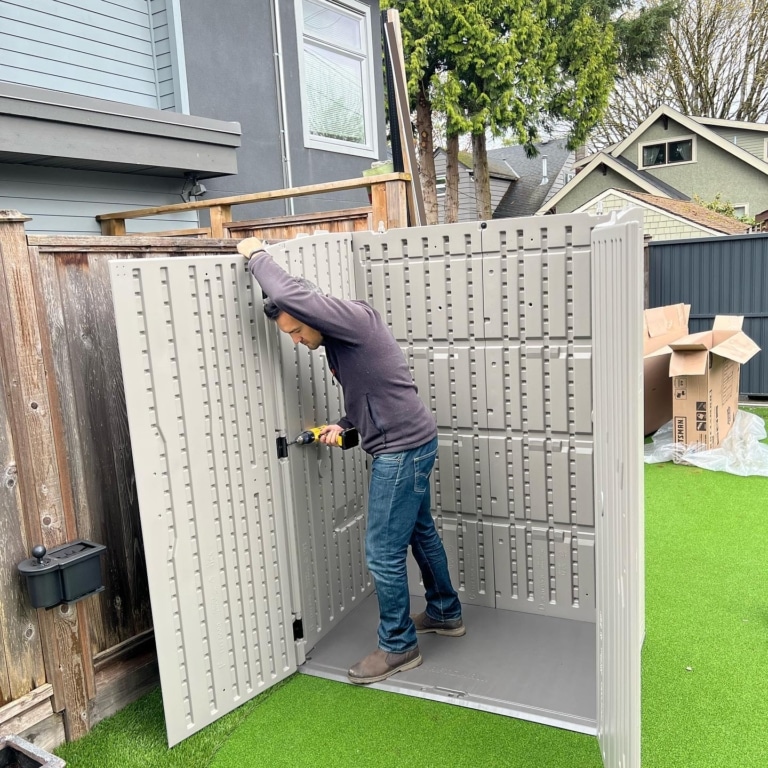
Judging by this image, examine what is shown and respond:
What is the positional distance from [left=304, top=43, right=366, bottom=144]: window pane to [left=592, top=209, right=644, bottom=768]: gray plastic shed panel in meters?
6.44

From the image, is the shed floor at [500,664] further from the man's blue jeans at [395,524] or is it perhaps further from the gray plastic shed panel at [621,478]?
the gray plastic shed panel at [621,478]

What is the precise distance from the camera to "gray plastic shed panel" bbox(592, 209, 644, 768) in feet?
5.32

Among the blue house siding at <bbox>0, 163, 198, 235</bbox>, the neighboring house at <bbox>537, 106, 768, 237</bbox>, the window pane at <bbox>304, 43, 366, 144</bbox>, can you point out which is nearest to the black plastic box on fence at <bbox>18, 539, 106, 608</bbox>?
the blue house siding at <bbox>0, 163, 198, 235</bbox>

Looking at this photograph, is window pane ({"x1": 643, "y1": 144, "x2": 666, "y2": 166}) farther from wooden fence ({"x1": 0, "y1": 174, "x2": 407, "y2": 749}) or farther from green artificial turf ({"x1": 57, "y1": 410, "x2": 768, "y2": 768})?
wooden fence ({"x1": 0, "y1": 174, "x2": 407, "y2": 749})

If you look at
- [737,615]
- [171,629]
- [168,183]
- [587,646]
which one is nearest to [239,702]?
[171,629]

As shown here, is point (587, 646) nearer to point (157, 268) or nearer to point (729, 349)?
point (157, 268)

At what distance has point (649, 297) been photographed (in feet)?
25.7

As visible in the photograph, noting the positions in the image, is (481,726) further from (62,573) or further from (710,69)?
(710,69)

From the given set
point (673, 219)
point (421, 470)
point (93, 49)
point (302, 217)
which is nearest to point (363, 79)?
point (93, 49)

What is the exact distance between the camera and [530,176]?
27.2 meters

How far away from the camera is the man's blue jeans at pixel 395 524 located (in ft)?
9.02

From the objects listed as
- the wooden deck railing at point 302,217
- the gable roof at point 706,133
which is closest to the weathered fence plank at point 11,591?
the wooden deck railing at point 302,217

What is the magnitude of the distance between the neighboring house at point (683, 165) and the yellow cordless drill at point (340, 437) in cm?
1784

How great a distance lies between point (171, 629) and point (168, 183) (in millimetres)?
4513
